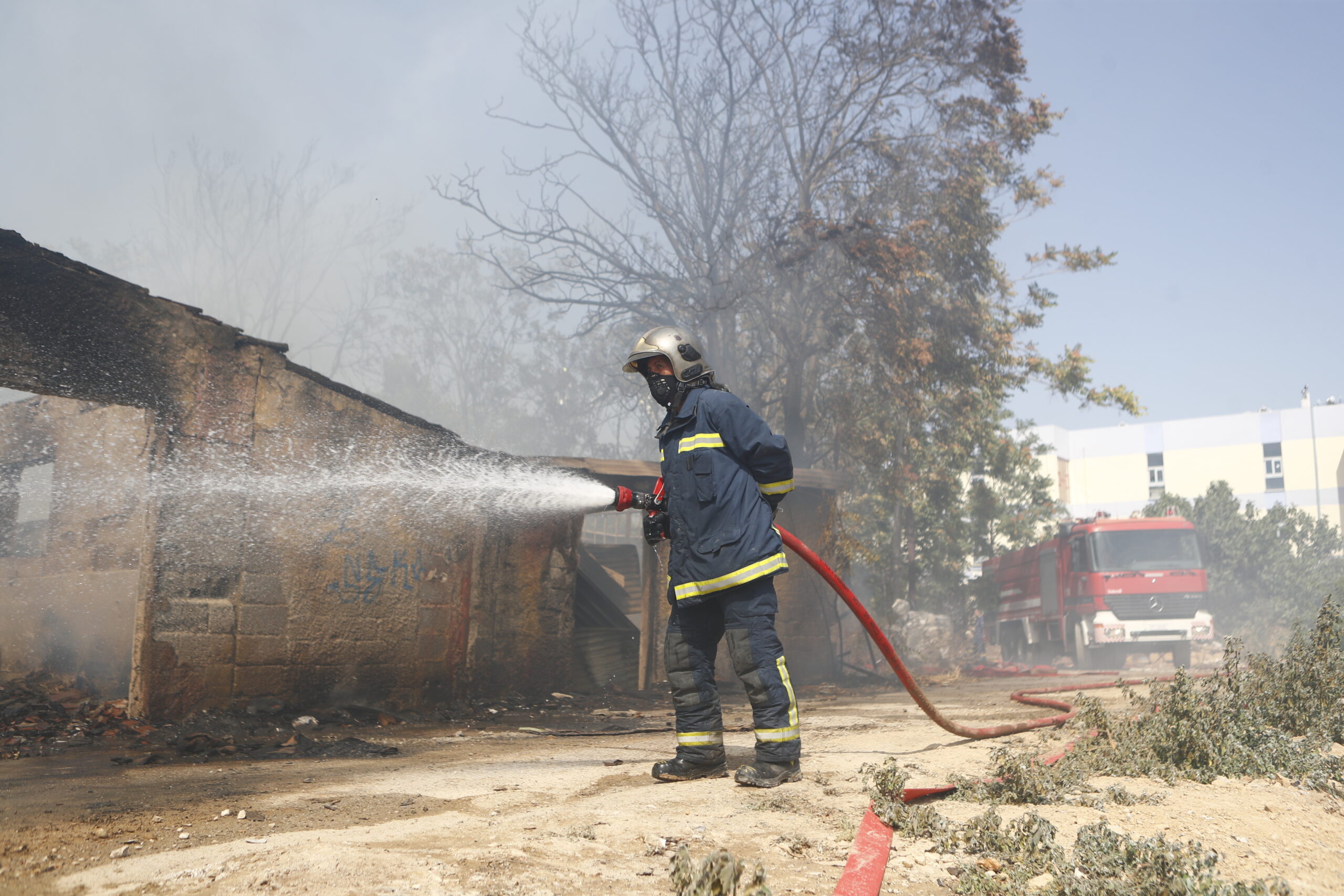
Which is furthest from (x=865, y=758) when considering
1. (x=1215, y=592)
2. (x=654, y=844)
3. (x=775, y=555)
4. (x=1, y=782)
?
(x=1215, y=592)

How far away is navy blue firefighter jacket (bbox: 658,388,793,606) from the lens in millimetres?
3904

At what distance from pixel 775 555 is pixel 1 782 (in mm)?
3801

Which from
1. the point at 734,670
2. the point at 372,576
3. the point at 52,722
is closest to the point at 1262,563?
the point at 372,576

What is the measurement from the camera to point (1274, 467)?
4438 cm

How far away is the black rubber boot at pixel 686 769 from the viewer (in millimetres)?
3955

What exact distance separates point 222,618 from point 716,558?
159 inches

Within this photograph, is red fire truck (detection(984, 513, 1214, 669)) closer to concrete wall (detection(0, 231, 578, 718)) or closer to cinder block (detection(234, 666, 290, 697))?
concrete wall (detection(0, 231, 578, 718))

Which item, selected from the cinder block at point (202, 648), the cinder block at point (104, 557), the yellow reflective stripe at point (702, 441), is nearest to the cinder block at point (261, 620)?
the cinder block at point (202, 648)

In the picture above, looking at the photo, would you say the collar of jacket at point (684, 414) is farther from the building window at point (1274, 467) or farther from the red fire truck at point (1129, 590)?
the building window at point (1274, 467)

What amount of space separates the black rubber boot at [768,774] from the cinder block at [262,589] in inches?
162

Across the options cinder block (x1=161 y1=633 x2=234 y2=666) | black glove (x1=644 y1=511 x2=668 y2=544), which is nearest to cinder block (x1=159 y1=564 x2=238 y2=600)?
cinder block (x1=161 y1=633 x2=234 y2=666)

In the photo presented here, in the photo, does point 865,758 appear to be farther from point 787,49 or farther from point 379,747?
point 787,49

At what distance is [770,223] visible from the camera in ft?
48.9

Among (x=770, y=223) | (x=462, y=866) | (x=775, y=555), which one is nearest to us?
(x=462, y=866)
